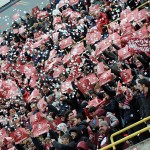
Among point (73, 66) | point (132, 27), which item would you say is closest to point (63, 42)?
point (73, 66)

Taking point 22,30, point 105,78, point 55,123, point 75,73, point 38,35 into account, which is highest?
point 105,78

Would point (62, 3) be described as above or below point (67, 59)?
below

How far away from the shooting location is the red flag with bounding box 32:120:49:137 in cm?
1544

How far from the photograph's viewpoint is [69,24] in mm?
22172

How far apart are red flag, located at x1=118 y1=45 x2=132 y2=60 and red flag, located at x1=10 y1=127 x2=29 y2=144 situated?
11.9ft

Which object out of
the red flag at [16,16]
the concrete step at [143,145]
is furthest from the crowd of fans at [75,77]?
the red flag at [16,16]

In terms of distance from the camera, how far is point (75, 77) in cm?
1742

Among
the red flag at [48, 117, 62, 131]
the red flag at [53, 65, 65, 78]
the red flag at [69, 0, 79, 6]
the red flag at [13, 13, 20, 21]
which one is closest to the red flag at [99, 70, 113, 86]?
the red flag at [48, 117, 62, 131]

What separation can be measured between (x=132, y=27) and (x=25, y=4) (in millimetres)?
14322

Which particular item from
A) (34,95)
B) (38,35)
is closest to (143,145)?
(34,95)

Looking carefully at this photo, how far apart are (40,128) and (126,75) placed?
3.02 metres

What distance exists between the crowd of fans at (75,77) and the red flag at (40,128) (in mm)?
38

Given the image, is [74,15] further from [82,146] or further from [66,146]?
[82,146]

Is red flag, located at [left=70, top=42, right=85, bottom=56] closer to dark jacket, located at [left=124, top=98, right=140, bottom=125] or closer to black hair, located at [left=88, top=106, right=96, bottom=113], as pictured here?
black hair, located at [left=88, top=106, right=96, bottom=113]
